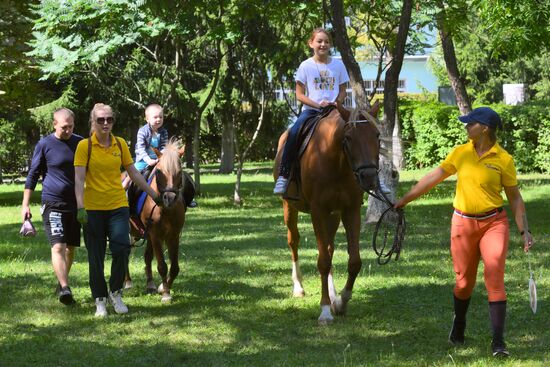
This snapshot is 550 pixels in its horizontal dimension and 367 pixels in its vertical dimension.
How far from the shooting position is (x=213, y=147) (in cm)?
5525

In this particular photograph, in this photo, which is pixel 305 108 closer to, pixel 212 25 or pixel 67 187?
pixel 67 187

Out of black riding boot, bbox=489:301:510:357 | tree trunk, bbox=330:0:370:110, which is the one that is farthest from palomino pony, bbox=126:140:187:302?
tree trunk, bbox=330:0:370:110

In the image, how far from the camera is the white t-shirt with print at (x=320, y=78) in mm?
9852

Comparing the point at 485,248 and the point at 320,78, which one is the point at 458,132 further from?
the point at 485,248

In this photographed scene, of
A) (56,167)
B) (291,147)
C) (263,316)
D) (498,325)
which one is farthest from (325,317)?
(56,167)

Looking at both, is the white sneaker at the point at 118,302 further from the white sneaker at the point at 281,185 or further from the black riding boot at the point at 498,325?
the black riding boot at the point at 498,325

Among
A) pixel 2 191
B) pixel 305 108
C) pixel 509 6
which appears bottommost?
pixel 2 191

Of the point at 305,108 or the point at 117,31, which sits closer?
the point at 305,108

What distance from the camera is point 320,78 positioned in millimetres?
9859

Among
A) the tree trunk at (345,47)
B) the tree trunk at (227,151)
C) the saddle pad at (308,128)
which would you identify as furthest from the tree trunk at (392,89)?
the tree trunk at (227,151)

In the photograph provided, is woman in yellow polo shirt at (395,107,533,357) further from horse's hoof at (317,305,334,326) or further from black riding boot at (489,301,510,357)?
horse's hoof at (317,305,334,326)

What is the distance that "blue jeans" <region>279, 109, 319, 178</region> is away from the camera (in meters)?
9.45

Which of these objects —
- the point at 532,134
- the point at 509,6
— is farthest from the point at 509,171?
the point at 532,134

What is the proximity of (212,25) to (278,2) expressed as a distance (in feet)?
5.98
